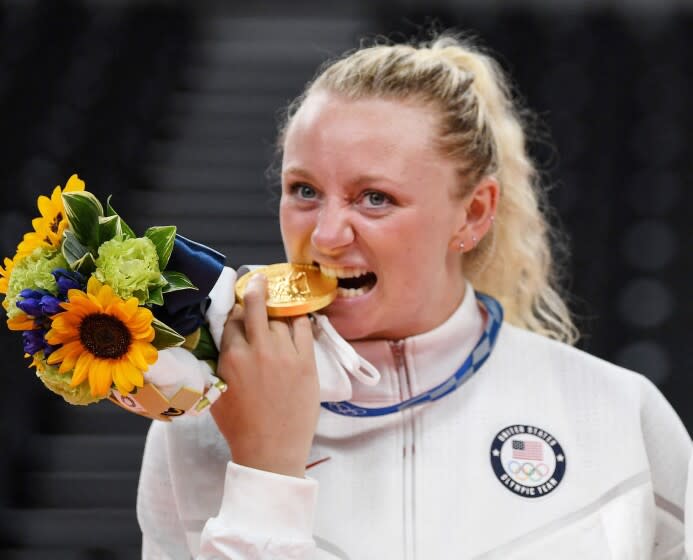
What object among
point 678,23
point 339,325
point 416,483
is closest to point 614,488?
point 416,483

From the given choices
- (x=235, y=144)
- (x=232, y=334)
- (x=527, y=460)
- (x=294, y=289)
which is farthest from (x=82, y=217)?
(x=235, y=144)

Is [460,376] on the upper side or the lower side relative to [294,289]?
lower

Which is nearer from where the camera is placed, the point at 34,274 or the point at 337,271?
the point at 34,274

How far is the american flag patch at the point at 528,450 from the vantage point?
216cm

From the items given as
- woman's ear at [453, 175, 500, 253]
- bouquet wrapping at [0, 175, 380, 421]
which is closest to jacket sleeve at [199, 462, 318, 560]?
bouquet wrapping at [0, 175, 380, 421]

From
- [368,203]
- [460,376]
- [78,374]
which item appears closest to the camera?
[78,374]

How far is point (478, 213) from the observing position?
2.29 m

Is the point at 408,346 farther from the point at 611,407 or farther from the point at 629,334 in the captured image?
the point at 629,334

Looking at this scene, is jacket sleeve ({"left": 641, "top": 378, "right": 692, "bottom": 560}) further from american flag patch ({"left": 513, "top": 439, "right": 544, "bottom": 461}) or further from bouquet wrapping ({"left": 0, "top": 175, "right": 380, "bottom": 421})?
bouquet wrapping ({"left": 0, "top": 175, "right": 380, "bottom": 421})

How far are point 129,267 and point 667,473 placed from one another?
3.30 feet

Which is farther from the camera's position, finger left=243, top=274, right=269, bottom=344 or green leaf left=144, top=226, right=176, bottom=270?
finger left=243, top=274, right=269, bottom=344

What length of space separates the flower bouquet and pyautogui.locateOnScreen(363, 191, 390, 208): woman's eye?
364 millimetres

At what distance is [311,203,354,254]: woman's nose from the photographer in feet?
6.78

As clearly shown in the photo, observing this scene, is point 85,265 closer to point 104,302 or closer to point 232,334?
point 104,302
